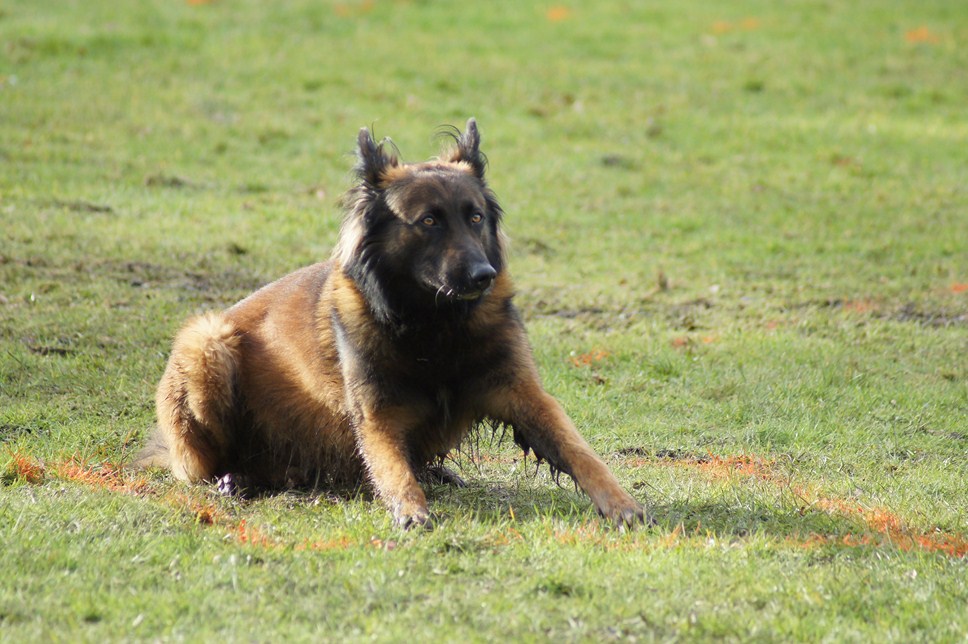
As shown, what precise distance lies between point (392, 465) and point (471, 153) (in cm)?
211

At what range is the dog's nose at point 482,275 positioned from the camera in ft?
20.8

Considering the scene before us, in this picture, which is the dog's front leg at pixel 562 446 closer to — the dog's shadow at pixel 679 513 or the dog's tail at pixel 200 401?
the dog's shadow at pixel 679 513

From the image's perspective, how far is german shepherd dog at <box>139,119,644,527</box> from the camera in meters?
6.57

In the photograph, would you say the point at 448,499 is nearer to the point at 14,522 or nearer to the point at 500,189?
the point at 14,522

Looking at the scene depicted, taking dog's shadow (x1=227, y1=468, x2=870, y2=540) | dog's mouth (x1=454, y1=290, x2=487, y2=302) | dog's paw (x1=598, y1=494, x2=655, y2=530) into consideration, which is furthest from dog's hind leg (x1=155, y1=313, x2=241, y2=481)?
dog's paw (x1=598, y1=494, x2=655, y2=530)

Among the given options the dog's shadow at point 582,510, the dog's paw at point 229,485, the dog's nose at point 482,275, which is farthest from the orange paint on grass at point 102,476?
the dog's nose at point 482,275

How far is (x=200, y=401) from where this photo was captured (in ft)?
24.3

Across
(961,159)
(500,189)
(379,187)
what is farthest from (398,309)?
(961,159)

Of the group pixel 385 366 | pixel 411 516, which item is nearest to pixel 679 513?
pixel 411 516

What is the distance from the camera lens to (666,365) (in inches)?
408

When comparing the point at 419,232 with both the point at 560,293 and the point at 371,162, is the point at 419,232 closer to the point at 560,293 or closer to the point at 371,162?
the point at 371,162

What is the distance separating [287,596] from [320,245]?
354 inches

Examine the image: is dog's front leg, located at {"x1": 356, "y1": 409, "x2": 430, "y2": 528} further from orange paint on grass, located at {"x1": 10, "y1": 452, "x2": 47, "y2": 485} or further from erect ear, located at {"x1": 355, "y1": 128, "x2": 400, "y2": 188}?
orange paint on grass, located at {"x1": 10, "y1": 452, "x2": 47, "y2": 485}

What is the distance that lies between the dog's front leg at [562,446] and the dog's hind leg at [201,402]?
6.24 feet
